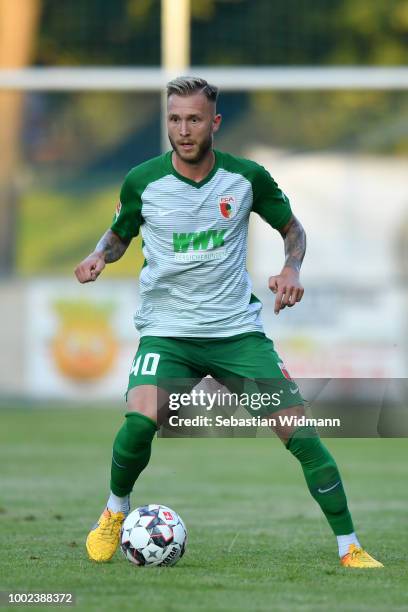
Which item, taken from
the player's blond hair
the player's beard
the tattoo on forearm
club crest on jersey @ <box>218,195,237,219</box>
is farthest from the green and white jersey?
the player's blond hair

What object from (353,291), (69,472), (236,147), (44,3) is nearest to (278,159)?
(236,147)

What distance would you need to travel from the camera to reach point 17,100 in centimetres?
1991

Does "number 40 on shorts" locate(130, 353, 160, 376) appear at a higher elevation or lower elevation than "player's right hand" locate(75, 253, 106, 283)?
lower

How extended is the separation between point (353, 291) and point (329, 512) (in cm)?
1039

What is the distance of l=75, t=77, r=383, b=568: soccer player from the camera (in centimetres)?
661

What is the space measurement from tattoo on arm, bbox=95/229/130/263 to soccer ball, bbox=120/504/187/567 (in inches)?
48.2

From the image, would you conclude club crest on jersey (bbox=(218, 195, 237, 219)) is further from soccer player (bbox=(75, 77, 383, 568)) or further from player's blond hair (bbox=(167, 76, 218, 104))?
player's blond hair (bbox=(167, 76, 218, 104))

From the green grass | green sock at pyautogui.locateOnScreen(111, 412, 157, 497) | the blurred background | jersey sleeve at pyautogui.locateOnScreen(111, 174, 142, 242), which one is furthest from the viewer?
the blurred background

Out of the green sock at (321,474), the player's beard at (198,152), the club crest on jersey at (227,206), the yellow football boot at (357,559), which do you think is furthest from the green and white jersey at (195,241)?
the yellow football boot at (357,559)

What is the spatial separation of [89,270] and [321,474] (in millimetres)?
1413

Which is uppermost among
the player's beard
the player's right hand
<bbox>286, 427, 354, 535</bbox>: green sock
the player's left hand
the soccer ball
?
the player's beard

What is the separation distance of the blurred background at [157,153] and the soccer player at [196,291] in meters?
9.72

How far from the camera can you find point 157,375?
263 inches

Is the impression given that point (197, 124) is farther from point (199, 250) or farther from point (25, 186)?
point (25, 186)
